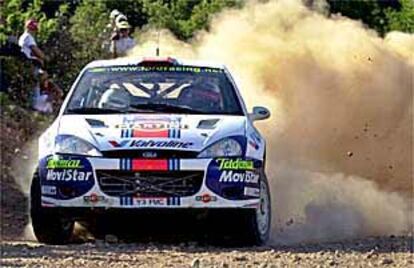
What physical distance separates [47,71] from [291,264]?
11210mm

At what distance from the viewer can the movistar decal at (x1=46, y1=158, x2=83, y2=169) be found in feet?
35.3

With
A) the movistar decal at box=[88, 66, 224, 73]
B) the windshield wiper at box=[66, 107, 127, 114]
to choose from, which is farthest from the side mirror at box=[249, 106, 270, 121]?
the windshield wiper at box=[66, 107, 127, 114]

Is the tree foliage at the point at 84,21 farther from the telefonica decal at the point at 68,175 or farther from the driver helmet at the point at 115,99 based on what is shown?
the telefonica decal at the point at 68,175

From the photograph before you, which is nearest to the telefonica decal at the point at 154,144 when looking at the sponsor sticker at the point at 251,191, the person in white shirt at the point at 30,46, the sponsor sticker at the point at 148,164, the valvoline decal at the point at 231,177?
the sponsor sticker at the point at 148,164

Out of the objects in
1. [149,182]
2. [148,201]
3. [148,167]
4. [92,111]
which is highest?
[92,111]

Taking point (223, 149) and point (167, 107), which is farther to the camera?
point (167, 107)

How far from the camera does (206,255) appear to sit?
10078 mm

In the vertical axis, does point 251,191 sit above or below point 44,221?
above

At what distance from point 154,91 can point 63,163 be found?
139 centimetres

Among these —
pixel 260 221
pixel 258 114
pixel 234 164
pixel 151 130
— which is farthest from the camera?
pixel 258 114

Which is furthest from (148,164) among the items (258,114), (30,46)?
(30,46)

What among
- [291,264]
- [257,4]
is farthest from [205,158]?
[257,4]

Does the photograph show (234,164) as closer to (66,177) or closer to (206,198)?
(206,198)

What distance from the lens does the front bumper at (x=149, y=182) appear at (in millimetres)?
10688
